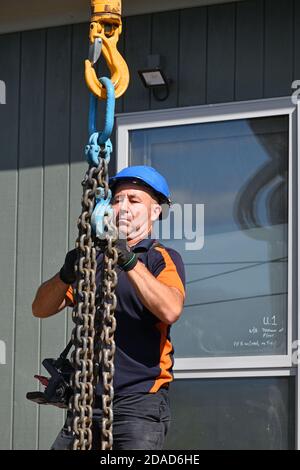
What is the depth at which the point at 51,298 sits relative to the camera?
453 centimetres

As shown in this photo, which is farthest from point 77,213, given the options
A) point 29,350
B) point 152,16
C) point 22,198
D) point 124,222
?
point 124,222

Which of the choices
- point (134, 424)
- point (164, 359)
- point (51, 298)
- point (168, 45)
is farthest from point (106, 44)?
point (168, 45)

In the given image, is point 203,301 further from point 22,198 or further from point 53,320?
point 22,198

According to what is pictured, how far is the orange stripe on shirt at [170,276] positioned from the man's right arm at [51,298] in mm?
393

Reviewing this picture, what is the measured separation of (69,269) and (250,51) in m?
2.51

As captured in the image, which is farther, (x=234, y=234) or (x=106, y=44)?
(x=234, y=234)

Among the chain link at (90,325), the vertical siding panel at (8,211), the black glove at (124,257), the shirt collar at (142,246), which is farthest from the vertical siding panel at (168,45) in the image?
the chain link at (90,325)

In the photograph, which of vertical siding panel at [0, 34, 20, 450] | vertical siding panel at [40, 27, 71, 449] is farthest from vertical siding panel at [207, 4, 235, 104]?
vertical siding panel at [0, 34, 20, 450]

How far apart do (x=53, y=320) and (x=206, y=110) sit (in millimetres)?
1496

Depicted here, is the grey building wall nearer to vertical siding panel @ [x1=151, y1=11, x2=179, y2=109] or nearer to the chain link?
vertical siding panel @ [x1=151, y1=11, x2=179, y2=109]

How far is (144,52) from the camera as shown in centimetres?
642

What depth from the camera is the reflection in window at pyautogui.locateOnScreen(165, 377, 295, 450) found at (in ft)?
19.0

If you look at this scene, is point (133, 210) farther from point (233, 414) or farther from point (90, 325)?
point (233, 414)

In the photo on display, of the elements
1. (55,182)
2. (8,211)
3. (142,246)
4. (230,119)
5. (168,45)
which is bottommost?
(142,246)
